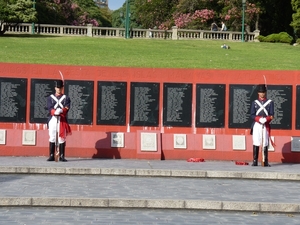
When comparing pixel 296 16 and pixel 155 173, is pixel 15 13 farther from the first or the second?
pixel 155 173

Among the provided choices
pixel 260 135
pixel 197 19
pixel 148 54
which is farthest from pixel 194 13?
pixel 260 135

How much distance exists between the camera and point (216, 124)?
763 inches

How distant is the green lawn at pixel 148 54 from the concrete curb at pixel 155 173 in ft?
45.6

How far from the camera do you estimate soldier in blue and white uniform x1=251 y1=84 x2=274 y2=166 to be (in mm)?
17469

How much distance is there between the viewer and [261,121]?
57.1 ft

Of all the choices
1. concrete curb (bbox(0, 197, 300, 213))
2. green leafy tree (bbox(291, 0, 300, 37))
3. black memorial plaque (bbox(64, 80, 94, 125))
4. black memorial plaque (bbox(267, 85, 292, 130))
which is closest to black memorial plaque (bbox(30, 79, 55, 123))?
black memorial plaque (bbox(64, 80, 94, 125))

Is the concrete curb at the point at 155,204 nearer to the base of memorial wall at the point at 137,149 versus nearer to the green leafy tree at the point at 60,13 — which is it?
the base of memorial wall at the point at 137,149

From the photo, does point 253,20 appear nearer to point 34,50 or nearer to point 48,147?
point 34,50

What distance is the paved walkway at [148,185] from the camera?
12.5 m

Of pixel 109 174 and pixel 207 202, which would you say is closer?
pixel 207 202

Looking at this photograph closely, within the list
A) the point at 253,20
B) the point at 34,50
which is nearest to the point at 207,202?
the point at 34,50

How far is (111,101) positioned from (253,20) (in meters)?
43.8

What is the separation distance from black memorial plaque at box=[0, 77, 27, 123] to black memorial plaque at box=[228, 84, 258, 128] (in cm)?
516

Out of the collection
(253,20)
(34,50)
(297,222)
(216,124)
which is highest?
(253,20)
